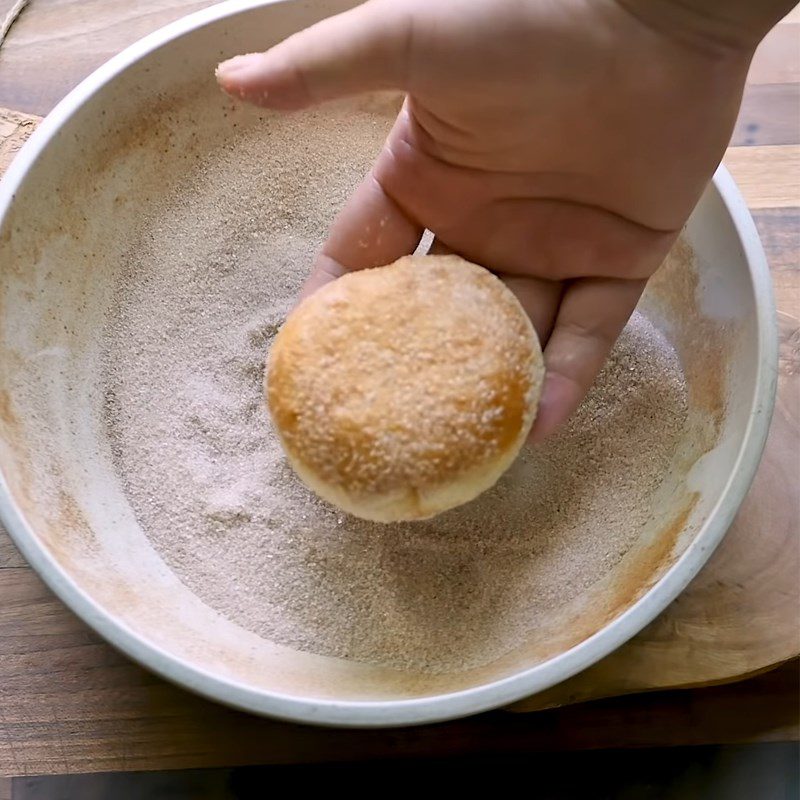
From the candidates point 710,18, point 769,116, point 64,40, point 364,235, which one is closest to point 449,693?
point 364,235

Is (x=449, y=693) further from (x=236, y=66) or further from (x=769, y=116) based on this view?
(x=769, y=116)

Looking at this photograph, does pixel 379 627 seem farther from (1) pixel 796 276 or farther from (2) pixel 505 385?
(1) pixel 796 276

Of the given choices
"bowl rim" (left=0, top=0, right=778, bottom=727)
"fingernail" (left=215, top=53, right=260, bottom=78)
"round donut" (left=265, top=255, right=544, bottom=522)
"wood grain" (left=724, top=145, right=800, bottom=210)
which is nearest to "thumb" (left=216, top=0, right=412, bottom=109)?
"fingernail" (left=215, top=53, right=260, bottom=78)

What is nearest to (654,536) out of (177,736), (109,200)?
(177,736)

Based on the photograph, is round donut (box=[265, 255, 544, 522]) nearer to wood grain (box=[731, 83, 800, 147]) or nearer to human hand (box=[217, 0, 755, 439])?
human hand (box=[217, 0, 755, 439])

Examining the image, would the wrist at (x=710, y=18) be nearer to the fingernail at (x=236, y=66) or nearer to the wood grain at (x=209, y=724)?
the fingernail at (x=236, y=66)
